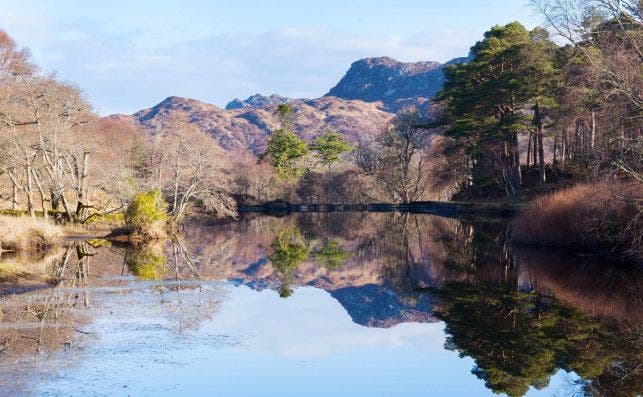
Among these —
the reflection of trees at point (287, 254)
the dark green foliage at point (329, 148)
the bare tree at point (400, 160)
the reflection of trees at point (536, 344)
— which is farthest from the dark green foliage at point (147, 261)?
the dark green foliage at point (329, 148)

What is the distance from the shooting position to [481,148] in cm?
5812

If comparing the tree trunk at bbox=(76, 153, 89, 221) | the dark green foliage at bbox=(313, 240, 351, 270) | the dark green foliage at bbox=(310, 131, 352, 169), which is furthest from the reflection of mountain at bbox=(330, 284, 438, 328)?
the dark green foliage at bbox=(310, 131, 352, 169)

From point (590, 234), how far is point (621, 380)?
696 inches

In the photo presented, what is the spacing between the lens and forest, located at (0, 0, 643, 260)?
23.0 metres

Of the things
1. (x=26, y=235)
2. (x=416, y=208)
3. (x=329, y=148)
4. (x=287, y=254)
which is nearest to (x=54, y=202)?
(x=26, y=235)

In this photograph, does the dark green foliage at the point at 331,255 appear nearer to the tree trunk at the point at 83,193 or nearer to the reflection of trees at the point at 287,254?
the reflection of trees at the point at 287,254

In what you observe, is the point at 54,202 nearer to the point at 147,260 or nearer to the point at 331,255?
the point at 147,260

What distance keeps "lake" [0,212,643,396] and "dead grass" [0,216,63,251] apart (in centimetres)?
419

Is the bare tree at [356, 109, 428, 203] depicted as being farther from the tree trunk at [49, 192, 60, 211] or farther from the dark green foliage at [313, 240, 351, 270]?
the tree trunk at [49, 192, 60, 211]

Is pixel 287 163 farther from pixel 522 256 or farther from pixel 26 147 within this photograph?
pixel 522 256

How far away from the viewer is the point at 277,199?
9019 centimetres

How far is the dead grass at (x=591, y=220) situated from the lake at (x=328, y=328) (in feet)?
3.37

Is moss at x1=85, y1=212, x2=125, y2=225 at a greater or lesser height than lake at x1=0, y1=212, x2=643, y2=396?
greater

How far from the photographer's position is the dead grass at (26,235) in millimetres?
30281
